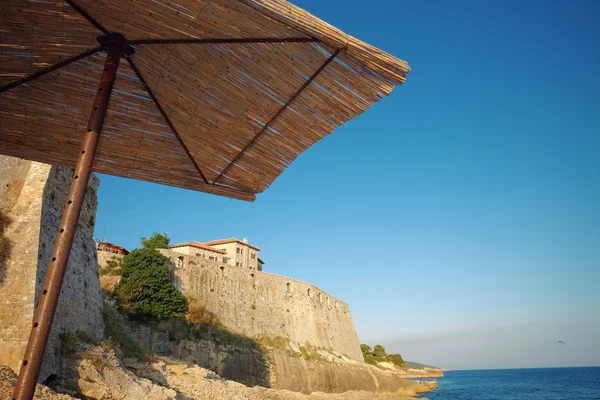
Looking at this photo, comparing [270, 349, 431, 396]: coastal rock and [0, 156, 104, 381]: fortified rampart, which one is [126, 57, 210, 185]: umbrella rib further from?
[270, 349, 431, 396]: coastal rock

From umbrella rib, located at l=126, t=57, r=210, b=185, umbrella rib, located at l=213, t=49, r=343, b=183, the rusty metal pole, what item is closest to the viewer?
the rusty metal pole

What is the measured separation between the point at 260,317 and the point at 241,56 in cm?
3463

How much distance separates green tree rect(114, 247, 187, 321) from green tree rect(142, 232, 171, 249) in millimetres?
10998

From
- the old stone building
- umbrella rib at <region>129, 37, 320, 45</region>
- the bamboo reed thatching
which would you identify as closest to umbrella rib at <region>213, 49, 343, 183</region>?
the bamboo reed thatching

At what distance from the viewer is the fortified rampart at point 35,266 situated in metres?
9.20

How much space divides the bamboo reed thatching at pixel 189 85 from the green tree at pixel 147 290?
78.5 ft

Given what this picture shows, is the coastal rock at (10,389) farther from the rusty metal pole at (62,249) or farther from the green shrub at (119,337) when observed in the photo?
the green shrub at (119,337)

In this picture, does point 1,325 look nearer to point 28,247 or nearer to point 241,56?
point 28,247

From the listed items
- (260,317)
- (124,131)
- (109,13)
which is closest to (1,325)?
(124,131)

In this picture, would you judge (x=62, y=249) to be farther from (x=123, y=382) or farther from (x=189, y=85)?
(x=123, y=382)

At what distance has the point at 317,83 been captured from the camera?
11.5 feet

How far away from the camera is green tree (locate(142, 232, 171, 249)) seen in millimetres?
39656

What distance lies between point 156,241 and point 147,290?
47.2 feet

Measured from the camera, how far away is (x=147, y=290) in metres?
26.9
